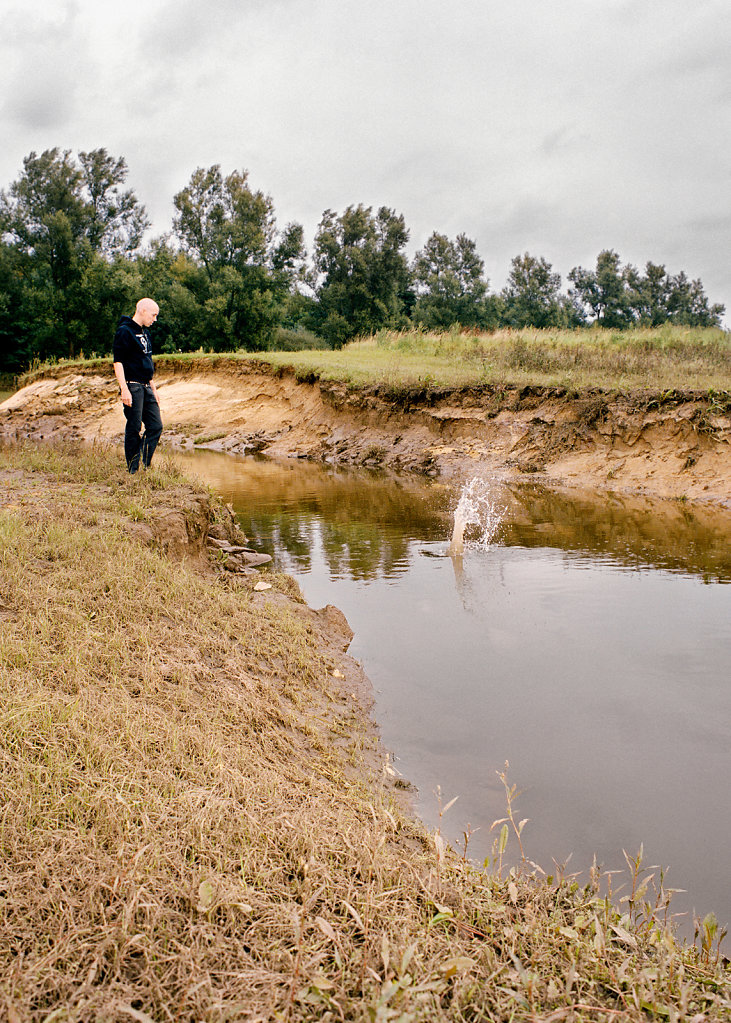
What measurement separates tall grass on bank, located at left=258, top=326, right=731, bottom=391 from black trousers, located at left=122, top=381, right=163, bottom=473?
1003 centimetres

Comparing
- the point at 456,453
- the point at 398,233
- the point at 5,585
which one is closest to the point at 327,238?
the point at 398,233

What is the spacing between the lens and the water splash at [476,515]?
27.7 ft

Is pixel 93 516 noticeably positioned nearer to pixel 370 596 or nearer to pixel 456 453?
pixel 370 596

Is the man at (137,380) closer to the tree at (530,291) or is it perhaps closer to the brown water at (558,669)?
the brown water at (558,669)

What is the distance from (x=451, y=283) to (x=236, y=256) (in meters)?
23.2

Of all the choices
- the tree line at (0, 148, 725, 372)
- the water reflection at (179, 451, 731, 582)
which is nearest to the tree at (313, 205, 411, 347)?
the tree line at (0, 148, 725, 372)

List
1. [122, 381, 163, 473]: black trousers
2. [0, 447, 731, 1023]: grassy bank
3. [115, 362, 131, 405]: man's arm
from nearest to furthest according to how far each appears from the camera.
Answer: [0, 447, 731, 1023]: grassy bank
[115, 362, 131, 405]: man's arm
[122, 381, 163, 473]: black trousers

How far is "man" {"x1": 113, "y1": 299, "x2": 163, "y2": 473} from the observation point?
282 inches

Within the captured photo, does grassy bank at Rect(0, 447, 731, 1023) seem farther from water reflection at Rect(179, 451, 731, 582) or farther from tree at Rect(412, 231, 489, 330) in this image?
tree at Rect(412, 231, 489, 330)

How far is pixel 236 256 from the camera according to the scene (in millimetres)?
38500

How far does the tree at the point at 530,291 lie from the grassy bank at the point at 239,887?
2423 inches

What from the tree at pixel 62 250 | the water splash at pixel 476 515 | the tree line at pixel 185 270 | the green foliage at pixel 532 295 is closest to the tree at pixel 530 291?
the green foliage at pixel 532 295

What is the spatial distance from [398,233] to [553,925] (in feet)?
159

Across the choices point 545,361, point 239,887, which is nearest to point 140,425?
point 239,887
